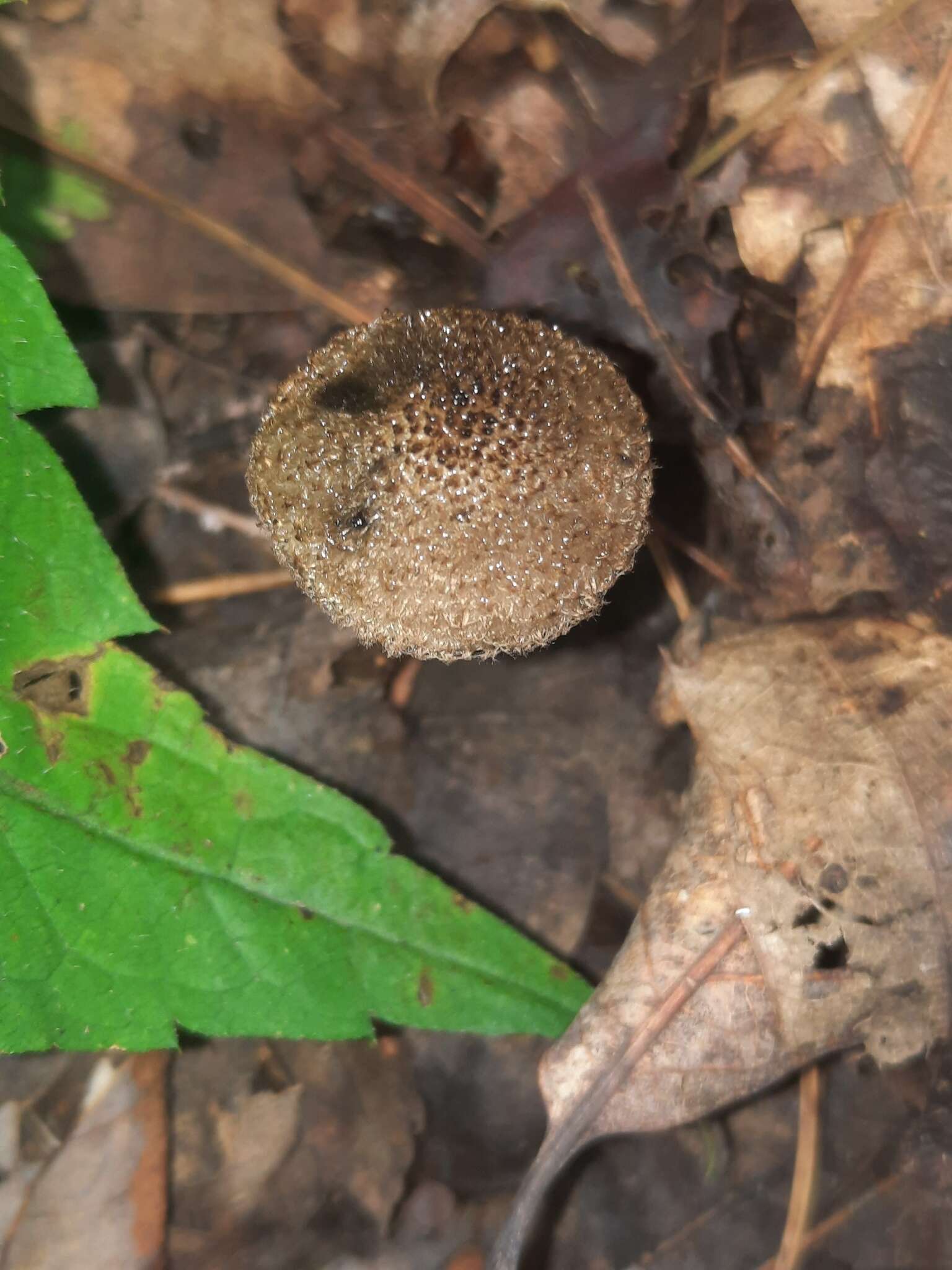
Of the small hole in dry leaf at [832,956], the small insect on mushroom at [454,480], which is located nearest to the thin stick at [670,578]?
the small insect on mushroom at [454,480]

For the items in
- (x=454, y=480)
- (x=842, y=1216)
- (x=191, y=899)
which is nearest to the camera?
(x=454, y=480)

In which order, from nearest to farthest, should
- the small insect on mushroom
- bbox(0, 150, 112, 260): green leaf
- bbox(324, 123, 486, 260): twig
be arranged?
the small insect on mushroom, bbox(0, 150, 112, 260): green leaf, bbox(324, 123, 486, 260): twig

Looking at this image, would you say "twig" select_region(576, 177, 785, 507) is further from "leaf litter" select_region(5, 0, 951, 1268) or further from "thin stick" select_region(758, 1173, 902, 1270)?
"thin stick" select_region(758, 1173, 902, 1270)

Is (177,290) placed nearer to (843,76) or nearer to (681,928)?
(843,76)

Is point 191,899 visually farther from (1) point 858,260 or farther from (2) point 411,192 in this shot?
(1) point 858,260

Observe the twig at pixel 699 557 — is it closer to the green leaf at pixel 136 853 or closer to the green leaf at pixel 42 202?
the green leaf at pixel 136 853

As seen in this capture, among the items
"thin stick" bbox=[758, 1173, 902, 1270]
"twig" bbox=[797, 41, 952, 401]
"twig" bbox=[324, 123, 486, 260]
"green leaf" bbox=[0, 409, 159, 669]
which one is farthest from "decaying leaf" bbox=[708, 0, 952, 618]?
"green leaf" bbox=[0, 409, 159, 669]

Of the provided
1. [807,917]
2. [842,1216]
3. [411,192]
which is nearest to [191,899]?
[807,917]
